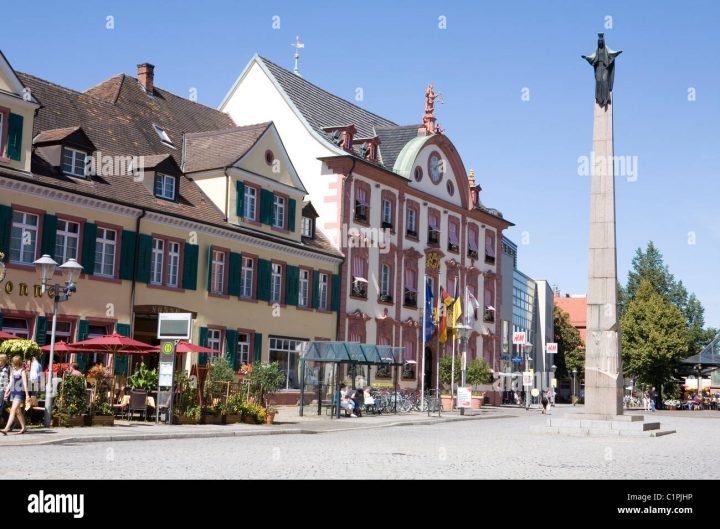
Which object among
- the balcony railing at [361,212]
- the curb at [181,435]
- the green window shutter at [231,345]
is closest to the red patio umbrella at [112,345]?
the curb at [181,435]

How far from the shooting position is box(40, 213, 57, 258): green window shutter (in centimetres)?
3002

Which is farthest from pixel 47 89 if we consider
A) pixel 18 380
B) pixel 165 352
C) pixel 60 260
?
pixel 18 380

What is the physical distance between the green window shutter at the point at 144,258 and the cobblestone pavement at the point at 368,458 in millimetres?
11466

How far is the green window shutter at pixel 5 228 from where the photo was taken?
28.5m

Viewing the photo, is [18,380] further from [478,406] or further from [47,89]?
[478,406]

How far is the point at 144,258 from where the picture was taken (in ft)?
111

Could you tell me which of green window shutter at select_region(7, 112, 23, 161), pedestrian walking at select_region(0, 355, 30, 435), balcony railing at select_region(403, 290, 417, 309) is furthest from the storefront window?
pedestrian walking at select_region(0, 355, 30, 435)

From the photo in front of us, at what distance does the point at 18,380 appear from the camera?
20.5 meters

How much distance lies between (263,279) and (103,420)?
646 inches

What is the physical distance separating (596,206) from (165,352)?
13106mm

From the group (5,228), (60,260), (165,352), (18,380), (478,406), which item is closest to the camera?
(18,380)

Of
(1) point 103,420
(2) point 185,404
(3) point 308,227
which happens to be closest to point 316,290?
(3) point 308,227

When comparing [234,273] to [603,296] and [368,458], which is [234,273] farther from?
[368,458]

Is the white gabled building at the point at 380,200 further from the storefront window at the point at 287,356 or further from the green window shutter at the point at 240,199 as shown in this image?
the green window shutter at the point at 240,199
